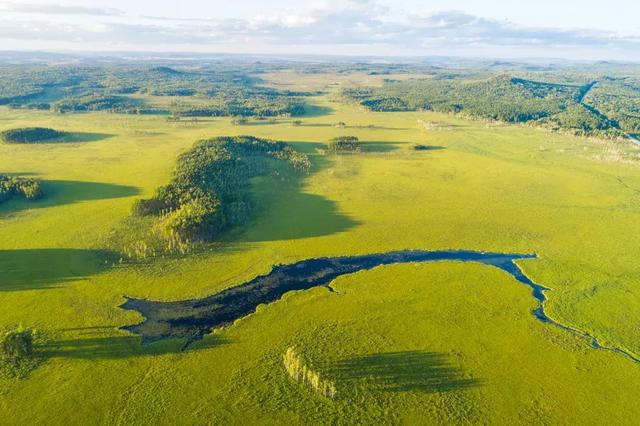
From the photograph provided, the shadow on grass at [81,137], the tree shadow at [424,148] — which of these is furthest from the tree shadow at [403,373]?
the shadow on grass at [81,137]

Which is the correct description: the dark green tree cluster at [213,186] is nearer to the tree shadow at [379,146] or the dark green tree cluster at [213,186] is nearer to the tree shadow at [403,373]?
the tree shadow at [379,146]

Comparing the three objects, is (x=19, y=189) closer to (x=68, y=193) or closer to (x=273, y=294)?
(x=68, y=193)

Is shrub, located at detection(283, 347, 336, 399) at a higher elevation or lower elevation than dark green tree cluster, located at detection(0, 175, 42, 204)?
lower

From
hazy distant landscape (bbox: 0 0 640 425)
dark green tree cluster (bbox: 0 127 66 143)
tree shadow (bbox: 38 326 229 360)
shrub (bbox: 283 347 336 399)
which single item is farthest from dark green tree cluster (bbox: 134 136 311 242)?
dark green tree cluster (bbox: 0 127 66 143)

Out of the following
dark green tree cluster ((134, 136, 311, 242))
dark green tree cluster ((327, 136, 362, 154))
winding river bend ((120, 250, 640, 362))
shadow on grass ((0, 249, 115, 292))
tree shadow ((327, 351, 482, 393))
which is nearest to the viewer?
tree shadow ((327, 351, 482, 393))

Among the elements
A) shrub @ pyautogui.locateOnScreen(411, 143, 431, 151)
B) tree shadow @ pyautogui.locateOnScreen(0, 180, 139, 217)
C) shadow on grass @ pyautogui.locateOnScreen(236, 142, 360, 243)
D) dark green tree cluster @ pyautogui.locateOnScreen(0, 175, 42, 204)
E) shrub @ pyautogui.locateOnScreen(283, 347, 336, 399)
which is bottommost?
shrub @ pyautogui.locateOnScreen(283, 347, 336, 399)

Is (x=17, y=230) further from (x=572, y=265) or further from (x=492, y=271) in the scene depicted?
(x=572, y=265)

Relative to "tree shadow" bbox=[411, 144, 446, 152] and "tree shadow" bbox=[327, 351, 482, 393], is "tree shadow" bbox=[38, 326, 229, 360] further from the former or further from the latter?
"tree shadow" bbox=[411, 144, 446, 152]

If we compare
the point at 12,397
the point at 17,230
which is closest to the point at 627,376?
the point at 12,397
